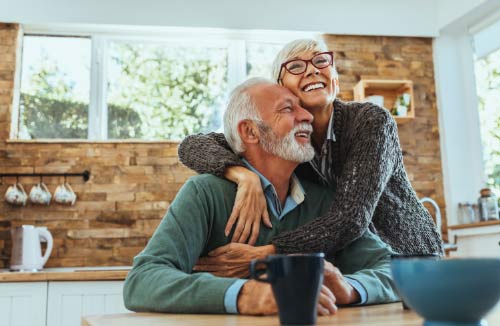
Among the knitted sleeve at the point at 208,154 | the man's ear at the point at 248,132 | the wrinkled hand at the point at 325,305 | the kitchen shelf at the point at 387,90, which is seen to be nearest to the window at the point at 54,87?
the kitchen shelf at the point at 387,90

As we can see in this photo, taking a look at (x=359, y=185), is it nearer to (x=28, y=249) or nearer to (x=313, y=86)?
(x=313, y=86)

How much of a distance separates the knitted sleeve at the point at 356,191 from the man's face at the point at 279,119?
0.43ft

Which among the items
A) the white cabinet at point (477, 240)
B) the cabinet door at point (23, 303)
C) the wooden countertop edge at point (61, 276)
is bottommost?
the cabinet door at point (23, 303)

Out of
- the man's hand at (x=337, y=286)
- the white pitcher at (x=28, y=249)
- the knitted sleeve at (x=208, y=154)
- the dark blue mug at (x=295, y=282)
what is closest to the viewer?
the dark blue mug at (x=295, y=282)

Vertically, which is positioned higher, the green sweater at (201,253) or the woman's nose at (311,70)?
the woman's nose at (311,70)

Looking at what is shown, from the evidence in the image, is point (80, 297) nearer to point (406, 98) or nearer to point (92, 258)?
point (92, 258)

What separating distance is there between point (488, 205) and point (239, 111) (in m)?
2.72

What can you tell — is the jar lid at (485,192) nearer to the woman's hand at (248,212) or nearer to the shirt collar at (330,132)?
the shirt collar at (330,132)

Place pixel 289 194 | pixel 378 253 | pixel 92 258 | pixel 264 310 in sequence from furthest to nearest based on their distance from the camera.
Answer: pixel 92 258 < pixel 289 194 < pixel 378 253 < pixel 264 310

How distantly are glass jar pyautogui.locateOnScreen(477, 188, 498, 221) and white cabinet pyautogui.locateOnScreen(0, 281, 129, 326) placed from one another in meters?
2.46

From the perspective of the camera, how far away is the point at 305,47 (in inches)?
62.2

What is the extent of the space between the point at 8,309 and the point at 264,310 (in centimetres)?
228

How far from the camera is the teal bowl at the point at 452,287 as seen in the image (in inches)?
21.7

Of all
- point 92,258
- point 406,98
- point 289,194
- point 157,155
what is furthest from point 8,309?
point 406,98
